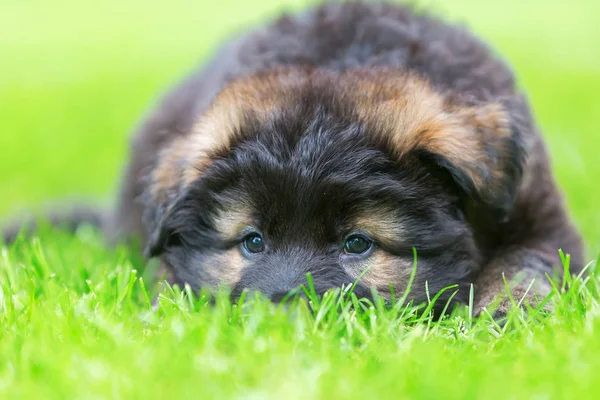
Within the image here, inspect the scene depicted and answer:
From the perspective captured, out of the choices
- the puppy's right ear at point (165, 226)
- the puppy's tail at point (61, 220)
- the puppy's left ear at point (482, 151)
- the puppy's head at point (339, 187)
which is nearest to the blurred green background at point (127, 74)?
the puppy's tail at point (61, 220)

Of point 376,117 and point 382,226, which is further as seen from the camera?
point 376,117

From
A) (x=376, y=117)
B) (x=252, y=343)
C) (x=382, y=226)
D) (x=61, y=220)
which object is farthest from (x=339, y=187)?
(x=61, y=220)

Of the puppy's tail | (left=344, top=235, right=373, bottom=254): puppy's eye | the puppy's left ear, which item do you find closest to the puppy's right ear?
(left=344, top=235, right=373, bottom=254): puppy's eye

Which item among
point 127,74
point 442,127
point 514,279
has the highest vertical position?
point 442,127

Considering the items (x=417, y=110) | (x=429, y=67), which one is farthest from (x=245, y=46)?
(x=417, y=110)

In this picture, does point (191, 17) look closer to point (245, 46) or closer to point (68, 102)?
point (68, 102)

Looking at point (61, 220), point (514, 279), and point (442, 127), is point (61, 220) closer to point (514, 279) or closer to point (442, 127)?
point (442, 127)

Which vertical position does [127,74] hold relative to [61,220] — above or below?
below
